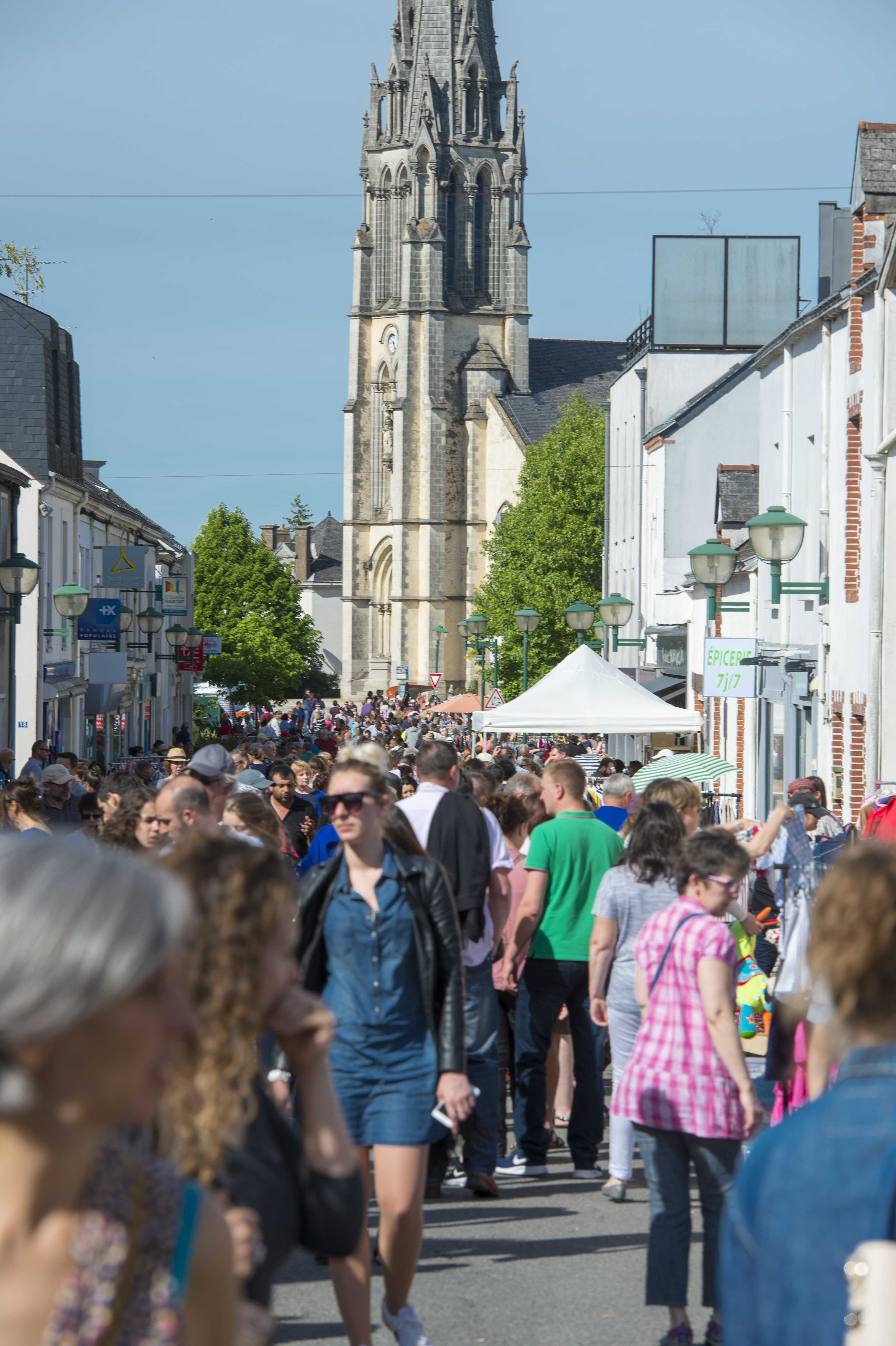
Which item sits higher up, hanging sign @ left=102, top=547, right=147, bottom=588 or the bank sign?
hanging sign @ left=102, top=547, right=147, bottom=588

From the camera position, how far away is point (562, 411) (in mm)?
74438

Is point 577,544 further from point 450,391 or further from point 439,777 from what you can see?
point 439,777

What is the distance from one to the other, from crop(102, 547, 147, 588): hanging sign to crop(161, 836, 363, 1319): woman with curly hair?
36.2 meters

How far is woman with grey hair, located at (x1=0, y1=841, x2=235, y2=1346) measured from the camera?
1698mm

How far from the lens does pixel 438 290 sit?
3378 inches

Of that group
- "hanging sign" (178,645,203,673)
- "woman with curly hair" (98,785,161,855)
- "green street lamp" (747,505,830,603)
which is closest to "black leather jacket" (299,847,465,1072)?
"woman with curly hair" (98,785,161,855)

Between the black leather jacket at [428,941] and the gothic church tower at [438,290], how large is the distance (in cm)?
8048

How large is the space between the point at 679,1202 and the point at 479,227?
87.5 metres

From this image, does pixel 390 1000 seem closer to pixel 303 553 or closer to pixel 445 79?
pixel 445 79

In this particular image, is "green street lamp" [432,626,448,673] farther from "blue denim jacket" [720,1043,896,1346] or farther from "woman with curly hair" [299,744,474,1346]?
"blue denim jacket" [720,1043,896,1346]

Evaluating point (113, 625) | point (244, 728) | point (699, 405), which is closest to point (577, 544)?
point (244, 728)

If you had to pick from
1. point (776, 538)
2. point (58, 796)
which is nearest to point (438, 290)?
point (776, 538)

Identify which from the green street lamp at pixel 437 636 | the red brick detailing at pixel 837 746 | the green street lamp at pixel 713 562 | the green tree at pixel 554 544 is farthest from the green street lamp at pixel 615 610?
the green street lamp at pixel 437 636

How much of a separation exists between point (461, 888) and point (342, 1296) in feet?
8.84
